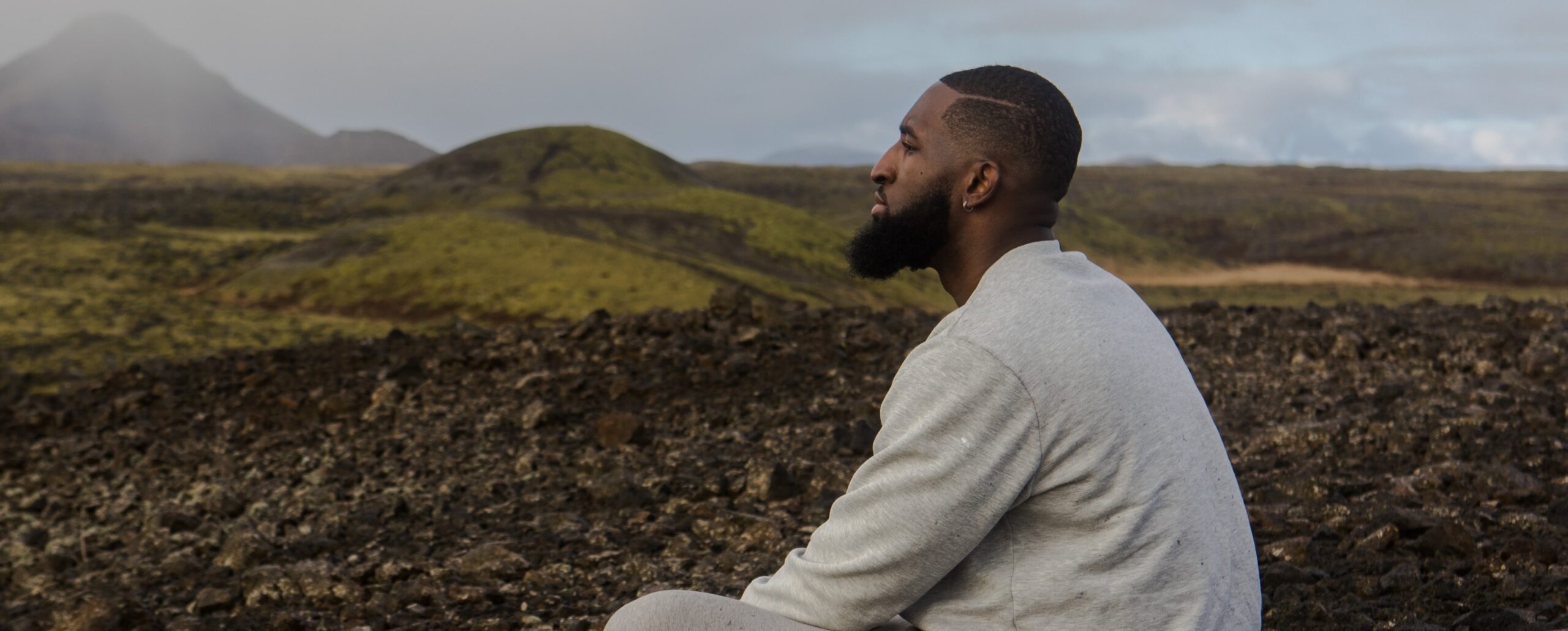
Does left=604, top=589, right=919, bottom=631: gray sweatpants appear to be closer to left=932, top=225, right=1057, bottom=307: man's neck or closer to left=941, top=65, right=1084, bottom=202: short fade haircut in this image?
left=932, top=225, right=1057, bottom=307: man's neck

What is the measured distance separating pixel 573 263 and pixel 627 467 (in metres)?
19.5

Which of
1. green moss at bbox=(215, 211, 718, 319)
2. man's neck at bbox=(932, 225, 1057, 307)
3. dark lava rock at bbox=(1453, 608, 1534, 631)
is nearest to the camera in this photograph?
man's neck at bbox=(932, 225, 1057, 307)

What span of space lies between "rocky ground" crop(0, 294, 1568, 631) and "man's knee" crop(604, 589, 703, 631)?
283cm

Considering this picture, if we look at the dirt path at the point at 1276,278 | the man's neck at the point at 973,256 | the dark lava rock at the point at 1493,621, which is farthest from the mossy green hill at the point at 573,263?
the dirt path at the point at 1276,278

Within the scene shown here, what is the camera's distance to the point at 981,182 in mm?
2383

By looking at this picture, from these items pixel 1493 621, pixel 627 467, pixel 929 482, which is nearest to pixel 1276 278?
pixel 627 467

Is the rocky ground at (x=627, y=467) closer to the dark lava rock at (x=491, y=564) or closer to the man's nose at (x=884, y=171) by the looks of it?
the dark lava rock at (x=491, y=564)

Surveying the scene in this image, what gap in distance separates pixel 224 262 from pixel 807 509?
30.2 metres

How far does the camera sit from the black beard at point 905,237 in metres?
2.46

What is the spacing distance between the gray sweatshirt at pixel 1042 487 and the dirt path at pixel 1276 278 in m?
56.2

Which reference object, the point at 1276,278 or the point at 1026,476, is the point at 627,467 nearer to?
the point at 1026,476

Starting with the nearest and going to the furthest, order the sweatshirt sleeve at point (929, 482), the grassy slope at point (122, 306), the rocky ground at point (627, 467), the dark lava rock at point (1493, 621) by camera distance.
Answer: the sweatshirt sleeve at point (929, 482) < the dark lava rock at point (1493, 621) < the rocky ground at point (627, 467) < the grassy slope at point (122, 306)

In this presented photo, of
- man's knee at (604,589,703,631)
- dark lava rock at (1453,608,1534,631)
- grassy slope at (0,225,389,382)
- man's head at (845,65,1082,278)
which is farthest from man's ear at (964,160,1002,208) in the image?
grassy slope at (0,225,389,382)

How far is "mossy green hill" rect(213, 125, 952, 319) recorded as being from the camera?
24641mm
